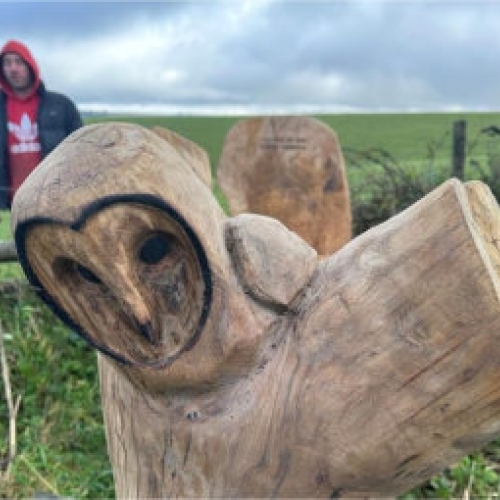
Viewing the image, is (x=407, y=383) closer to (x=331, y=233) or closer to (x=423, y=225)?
(x=423, y=225)

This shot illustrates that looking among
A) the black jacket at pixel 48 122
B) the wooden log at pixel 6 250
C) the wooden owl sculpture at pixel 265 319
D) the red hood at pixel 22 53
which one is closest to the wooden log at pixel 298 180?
the wooden log at pixel 6 250

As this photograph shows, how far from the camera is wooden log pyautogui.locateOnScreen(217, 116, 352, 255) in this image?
7.45 ft

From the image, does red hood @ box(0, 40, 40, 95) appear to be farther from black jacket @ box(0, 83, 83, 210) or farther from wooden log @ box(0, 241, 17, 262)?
wooden log @ box(0, 241, 17, 262)

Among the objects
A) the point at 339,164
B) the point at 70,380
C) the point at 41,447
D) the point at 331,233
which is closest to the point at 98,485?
the point at 41,447

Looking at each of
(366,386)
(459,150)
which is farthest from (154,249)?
(459,150)

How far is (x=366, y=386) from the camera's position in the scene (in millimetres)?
803

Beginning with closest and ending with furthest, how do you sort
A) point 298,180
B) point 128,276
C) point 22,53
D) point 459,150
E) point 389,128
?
point 128,276
point 298,180
point 22,53
point 459,150
point 389,128

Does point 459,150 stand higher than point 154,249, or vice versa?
point 154,249

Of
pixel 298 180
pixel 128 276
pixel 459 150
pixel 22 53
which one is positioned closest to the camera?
pixel 128 276

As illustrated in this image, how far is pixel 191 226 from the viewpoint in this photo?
77cm

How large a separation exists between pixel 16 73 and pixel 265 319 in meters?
2.56

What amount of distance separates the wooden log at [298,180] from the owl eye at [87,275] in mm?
1499

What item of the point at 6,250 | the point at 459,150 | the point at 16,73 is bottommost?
the point at 6,250

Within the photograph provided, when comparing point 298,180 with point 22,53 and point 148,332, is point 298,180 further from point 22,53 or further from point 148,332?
point 148,332
